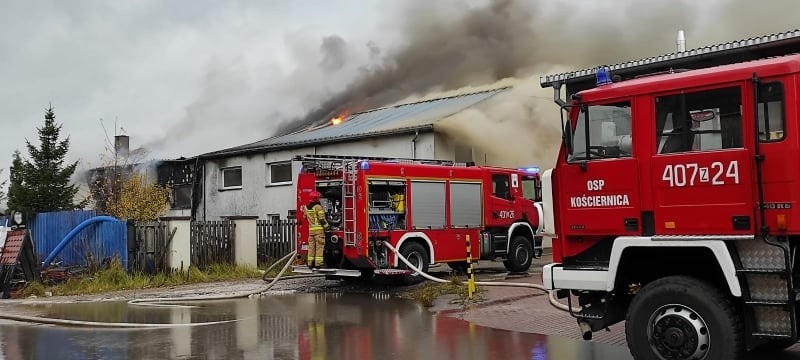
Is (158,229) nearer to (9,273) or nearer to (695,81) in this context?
(9,273)

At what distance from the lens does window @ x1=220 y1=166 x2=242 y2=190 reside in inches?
1038

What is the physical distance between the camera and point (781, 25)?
48.9ft

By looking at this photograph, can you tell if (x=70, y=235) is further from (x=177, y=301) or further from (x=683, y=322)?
(x=683, y=322)

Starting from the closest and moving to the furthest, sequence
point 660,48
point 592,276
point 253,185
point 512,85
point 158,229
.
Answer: point 592,276 < point 158,229 < point 660,48 < point 512,85 < point 253,185

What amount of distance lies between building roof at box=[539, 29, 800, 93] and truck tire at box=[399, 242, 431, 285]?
20.0ft

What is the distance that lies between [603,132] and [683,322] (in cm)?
182

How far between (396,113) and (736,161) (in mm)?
21160

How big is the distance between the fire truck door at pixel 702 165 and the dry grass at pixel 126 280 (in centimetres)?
1179

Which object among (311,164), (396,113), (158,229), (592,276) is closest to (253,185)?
(396,113)

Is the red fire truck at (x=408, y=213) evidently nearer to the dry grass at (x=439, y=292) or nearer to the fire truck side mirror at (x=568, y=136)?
the dry grass at (x=439, y=292)

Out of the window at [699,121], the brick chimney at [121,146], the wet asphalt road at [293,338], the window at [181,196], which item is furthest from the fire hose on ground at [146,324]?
the brick chimney at [121,146]

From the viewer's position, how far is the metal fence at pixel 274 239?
57.3 feet

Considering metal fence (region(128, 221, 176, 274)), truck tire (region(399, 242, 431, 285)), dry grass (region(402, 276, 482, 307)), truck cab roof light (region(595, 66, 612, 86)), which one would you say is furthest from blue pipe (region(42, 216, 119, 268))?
truck cab roof light (region(595, 66, 612, 86))

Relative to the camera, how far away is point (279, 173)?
25.0 metres
